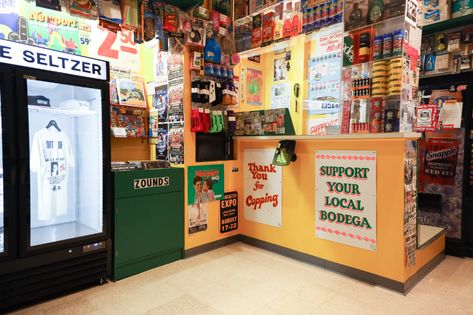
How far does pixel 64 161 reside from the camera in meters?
2.85

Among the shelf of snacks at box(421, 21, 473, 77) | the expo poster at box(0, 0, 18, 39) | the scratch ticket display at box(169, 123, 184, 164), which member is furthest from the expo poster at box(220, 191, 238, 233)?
the shelf of snacks at box(421, 21, 473, 77)

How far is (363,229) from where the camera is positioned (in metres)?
2.92

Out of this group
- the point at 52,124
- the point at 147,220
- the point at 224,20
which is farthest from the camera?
the point at 224,20

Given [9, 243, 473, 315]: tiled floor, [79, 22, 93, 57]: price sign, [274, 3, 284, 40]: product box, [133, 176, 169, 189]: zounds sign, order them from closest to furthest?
[9, 243, 473, 315]: tiled floor
[133, 176, 169, 189]: zounds sign
[79, 22, 93, 57]: price sign
[274, 3, 284, 40]: product box

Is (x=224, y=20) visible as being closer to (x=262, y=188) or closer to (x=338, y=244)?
(x=262, y=188)

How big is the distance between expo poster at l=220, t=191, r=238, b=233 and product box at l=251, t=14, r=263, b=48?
76.4 inches

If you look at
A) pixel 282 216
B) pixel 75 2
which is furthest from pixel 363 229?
pixel 75 2

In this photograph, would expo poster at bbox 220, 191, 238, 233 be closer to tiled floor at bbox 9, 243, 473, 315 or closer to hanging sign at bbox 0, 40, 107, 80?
tiled floor at bbox 9, 243, 473, 315

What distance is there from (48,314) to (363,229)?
275 cm

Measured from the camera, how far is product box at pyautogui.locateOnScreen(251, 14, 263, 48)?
393 centimetres

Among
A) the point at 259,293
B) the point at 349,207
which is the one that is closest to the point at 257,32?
the point at 349,207

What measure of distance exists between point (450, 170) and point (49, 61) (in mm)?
4419

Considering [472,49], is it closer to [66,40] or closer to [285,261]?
[285,261]

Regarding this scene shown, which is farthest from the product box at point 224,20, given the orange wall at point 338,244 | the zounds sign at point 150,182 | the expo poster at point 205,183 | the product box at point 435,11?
the product box at point 435,11
